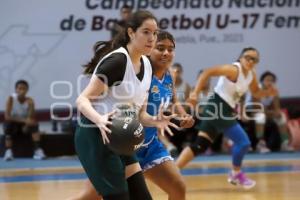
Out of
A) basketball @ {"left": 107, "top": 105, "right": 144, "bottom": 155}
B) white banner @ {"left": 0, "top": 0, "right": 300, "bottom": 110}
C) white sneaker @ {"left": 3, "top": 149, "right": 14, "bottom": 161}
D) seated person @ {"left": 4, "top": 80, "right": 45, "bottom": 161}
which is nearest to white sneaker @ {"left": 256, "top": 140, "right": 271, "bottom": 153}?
white banner @ {"left": 0, "top": 0, "right": 300, "bottom": 110}

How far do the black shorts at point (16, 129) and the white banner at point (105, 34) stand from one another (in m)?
0.76

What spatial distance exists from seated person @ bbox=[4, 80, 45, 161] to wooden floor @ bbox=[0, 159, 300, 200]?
51.2 inches

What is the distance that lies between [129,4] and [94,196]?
7811 mm

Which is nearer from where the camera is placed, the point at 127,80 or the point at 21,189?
the point at 127,80

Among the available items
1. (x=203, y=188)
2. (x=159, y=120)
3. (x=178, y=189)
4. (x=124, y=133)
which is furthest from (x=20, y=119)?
(x=124, y=133)

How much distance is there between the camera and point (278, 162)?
412 inches

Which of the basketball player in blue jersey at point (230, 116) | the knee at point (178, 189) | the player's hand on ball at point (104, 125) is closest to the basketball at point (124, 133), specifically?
the player's hand on ball at point (104, 125)

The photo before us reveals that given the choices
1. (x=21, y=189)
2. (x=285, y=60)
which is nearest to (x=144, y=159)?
(x=21, y=189)

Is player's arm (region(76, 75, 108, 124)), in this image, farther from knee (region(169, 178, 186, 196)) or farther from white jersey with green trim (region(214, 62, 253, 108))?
white jersey with green trim (region(214, 62, 253, 108))

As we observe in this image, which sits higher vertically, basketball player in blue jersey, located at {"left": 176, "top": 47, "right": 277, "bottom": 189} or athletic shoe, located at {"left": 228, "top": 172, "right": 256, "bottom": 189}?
basketball player in blue jersey, located at {"left": 176, "top": 47, "right": 277, "bottom": 189}

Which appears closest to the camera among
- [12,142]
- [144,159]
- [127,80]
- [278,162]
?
[127,80]

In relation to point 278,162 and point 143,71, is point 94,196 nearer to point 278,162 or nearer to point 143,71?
point 143,71

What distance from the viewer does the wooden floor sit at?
7398 mm

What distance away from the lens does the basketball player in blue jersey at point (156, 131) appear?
16.5 ft
